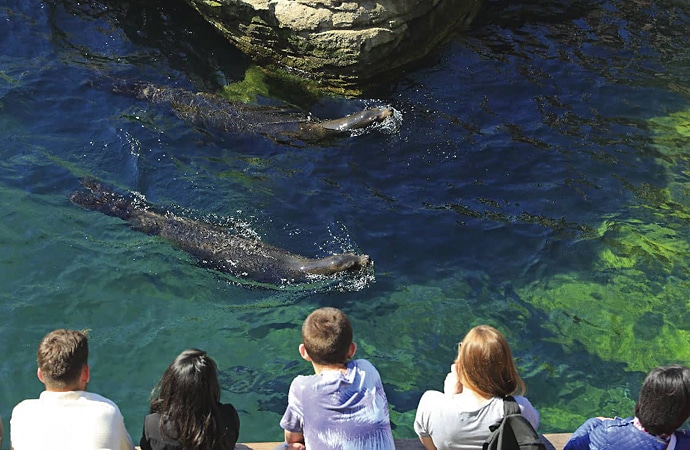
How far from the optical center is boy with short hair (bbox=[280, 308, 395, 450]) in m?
4.33

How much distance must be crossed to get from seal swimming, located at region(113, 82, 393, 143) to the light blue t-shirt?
6.77m

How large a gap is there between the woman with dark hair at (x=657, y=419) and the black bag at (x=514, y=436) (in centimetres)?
58

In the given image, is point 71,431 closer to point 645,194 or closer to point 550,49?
point 645,194

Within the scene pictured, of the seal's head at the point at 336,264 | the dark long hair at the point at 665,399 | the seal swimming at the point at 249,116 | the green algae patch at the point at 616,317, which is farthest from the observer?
the seal swimming at the point at 249,116

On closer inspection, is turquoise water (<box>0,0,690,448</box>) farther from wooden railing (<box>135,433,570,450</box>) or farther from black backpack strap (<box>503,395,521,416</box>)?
black backpack strap (<box>503,395,521,416</box>)

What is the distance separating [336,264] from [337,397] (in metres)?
3.97

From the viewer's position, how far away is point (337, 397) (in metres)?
4.34

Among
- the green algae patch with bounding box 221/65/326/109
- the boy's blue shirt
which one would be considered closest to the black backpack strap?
the boy's blue shirt

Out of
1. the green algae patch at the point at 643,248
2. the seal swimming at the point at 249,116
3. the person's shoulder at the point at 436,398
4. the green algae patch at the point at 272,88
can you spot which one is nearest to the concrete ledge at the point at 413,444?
the person's shoulder at the point at 436,398

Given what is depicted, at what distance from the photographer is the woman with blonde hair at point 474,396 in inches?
165

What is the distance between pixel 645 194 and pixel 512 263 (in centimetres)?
245

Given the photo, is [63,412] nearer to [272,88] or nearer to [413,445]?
[413,445]

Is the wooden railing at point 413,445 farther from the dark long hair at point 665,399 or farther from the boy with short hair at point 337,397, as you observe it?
the dark long hair at point 665,399

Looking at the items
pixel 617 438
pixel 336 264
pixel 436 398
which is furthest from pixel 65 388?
pixel 336 264
